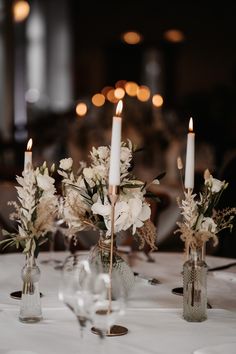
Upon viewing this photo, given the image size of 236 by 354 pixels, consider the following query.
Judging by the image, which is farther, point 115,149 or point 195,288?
point 195,288

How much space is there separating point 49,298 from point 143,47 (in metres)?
11.8

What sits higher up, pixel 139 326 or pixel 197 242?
pixel 197 242

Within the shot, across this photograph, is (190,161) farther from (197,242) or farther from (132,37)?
(132,37)

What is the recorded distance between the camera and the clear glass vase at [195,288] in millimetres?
1792

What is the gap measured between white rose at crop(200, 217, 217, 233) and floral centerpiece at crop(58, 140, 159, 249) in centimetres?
16

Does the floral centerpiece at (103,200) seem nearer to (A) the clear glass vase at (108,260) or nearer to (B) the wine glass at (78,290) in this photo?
(A) the clear glass vase at (108,260)

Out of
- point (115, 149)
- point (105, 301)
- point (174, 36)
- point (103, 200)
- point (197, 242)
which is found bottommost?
point (105, 301)

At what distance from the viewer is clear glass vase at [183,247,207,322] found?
1.79 m

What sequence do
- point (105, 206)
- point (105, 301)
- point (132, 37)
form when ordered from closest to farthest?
point (105, 301) < point (105, 206) < point (132, 37)

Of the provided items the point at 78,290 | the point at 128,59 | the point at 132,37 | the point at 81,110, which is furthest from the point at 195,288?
the point at 128,59

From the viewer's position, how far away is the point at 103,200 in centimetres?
189

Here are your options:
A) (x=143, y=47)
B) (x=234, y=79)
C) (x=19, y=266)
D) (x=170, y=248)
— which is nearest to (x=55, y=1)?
(x=143, y=47)

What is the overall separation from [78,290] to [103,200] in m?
0.54

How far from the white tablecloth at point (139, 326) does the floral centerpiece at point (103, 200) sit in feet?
0.68
